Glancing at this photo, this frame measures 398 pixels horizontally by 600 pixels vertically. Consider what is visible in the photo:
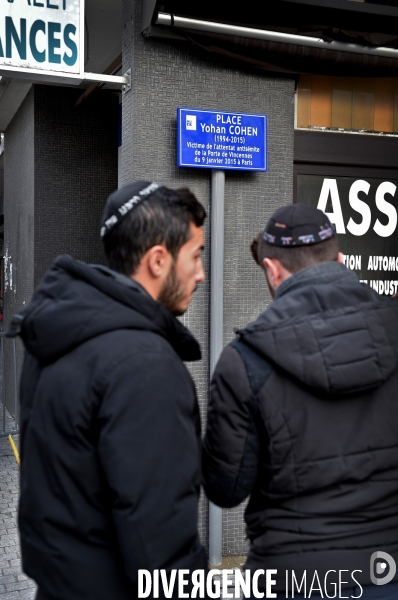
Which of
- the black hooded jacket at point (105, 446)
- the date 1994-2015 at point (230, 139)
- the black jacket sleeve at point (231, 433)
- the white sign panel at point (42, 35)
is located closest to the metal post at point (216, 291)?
the date 1994-2015 at point (230, 139)

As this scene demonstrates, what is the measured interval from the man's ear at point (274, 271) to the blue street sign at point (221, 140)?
2.37 metres

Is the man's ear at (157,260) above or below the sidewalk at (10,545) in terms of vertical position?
above

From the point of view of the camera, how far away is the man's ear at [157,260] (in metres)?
1.64

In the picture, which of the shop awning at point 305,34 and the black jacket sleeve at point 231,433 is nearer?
the black jacket sleeve at point 231,433

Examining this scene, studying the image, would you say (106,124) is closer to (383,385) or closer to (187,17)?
(187,17)

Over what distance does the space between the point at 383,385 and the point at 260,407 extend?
1.17ft

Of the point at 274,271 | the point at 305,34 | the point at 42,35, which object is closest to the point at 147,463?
the point at 274,271

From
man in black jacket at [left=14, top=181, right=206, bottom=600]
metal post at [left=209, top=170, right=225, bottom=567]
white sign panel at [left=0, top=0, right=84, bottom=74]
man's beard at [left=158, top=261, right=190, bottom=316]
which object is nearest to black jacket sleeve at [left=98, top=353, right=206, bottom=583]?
man in black jacket at [left=14, top=181, right=206, bottom=600]

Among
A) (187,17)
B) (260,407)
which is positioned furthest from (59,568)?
(187,17)

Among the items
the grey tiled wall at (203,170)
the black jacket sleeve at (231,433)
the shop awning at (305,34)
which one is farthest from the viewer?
the grey tiled wall at (203,170)

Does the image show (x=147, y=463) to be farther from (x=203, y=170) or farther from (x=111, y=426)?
(x=203, y=170)

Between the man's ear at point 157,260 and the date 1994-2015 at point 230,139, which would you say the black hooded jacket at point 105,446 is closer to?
the man's ear at point 157,260

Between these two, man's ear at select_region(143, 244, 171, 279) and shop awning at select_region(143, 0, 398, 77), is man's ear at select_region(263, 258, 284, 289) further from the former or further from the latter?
shop awning at select_region(143, 0, 398, 77)

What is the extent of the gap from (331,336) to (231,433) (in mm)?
377
